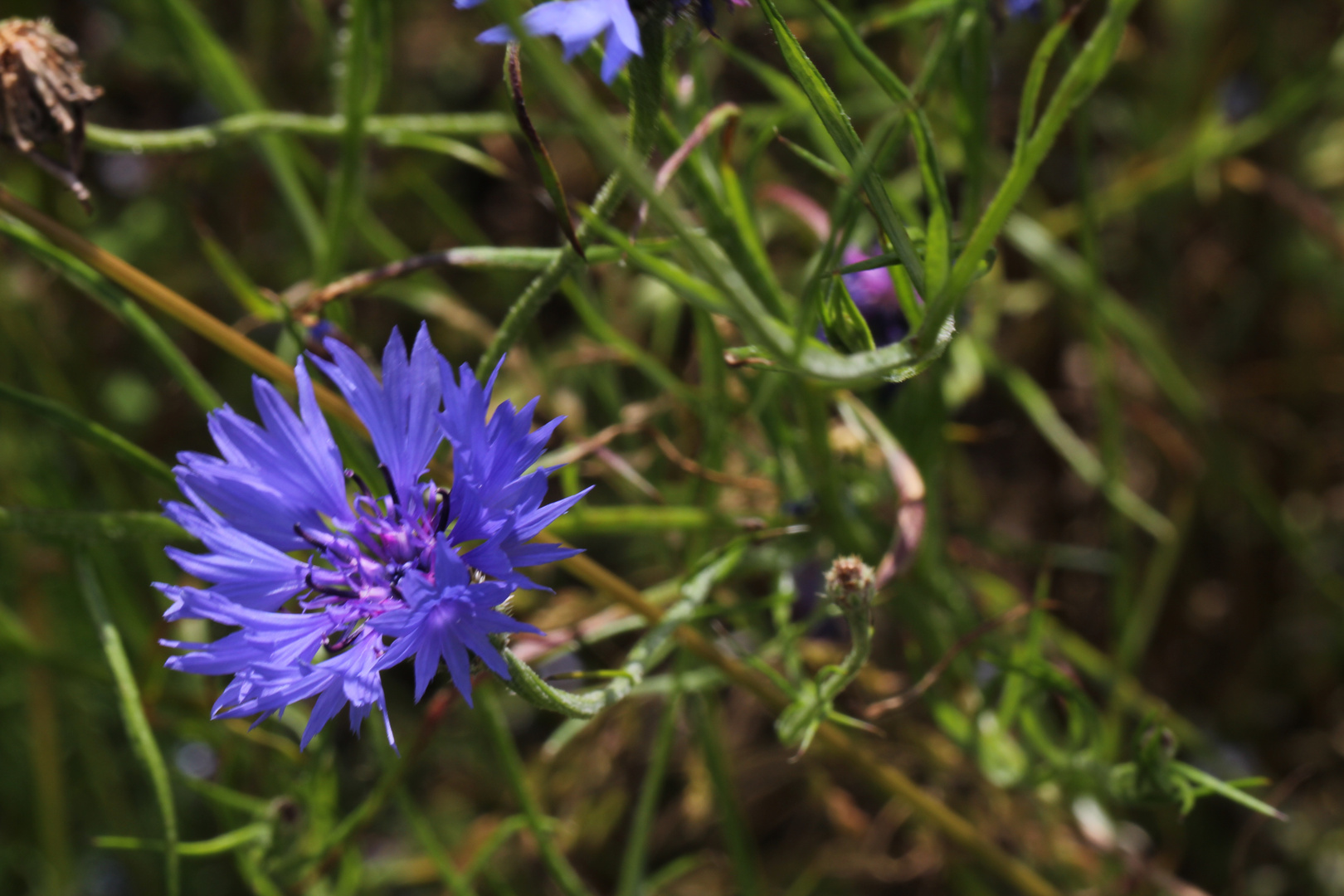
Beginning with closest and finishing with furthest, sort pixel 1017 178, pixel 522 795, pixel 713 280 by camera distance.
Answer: pixel 713 280 < pixel 1017 178 < pixel 522 795

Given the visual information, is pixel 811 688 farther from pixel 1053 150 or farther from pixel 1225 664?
pixel 1053 150

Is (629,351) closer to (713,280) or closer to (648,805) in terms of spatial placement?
(648,805)

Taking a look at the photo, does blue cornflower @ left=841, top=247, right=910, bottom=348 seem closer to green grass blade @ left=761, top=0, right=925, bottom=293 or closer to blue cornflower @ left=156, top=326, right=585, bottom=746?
green grass blade @ left=761, top=0, right=925, bottom=293

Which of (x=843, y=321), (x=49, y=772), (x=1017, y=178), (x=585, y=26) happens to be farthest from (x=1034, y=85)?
(x=49, y=772)

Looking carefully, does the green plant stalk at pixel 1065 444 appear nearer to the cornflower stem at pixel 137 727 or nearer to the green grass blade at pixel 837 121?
the green grass blade at pixel 837 121

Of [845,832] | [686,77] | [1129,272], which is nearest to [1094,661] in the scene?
[845,832]
